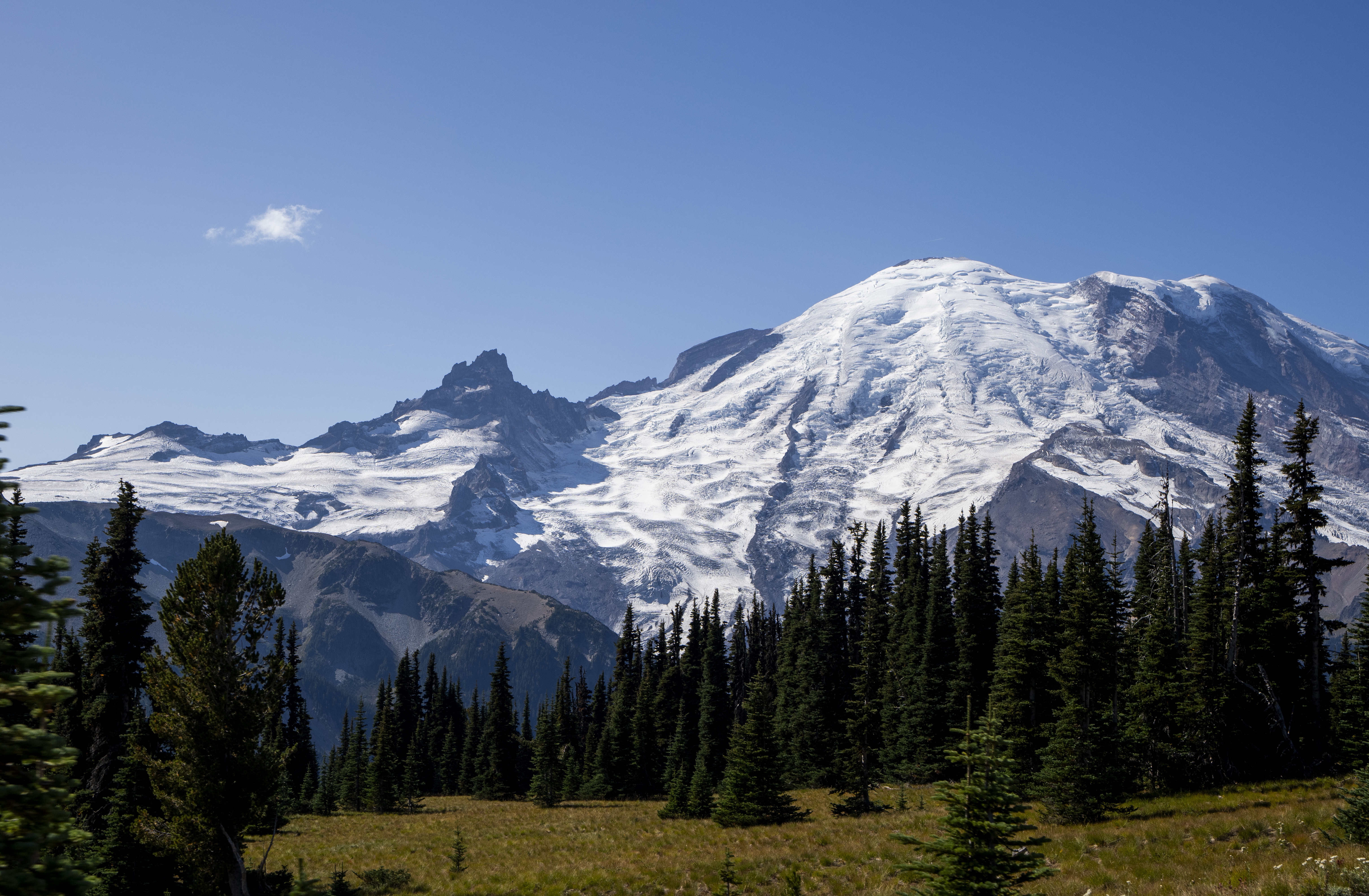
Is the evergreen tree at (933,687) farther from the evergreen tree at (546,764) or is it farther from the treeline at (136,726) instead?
the treeline at (136,726)

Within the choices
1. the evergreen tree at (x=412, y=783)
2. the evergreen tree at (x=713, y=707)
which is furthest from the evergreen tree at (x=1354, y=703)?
the evergreen tree at (x=412, y=783)

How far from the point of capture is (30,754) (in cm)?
761

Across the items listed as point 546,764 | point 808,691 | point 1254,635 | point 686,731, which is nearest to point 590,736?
point 686,731

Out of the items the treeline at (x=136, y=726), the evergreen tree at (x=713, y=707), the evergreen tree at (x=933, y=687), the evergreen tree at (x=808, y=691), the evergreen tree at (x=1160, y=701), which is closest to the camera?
the treeline at (x=136, y=726)

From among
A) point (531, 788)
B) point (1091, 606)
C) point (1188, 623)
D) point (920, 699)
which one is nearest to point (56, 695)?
point (1091, 606)

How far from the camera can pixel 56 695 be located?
7.70 metres

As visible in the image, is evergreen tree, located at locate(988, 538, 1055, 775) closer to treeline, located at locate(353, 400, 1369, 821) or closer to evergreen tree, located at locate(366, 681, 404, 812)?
treeline, located at locate(353, 400, 1369, 821)

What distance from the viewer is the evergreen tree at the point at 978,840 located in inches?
538

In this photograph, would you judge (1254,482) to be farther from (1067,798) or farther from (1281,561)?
(1067,798)

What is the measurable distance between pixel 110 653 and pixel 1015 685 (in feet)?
135

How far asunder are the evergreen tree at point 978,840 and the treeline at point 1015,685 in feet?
3.40

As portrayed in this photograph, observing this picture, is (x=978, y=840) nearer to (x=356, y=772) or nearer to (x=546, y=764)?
(x=546, y=764)

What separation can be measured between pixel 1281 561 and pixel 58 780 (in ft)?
149

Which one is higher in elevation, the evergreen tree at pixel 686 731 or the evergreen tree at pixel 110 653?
the evergreen tree at pixel 110 653
